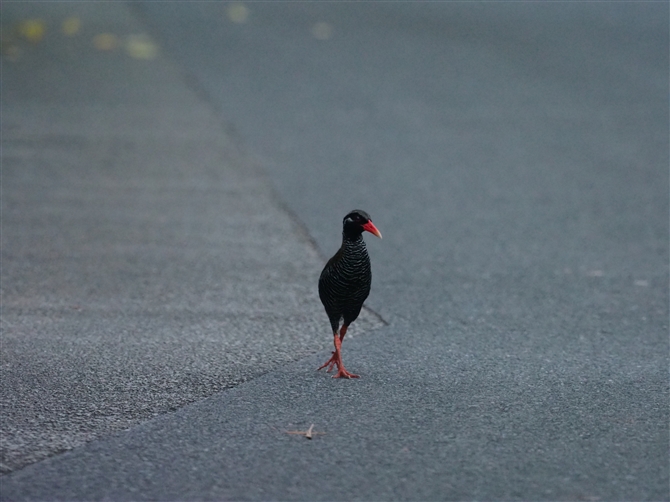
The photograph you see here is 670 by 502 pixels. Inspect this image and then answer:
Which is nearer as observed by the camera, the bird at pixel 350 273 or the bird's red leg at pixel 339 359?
the bird at pixel 350 273

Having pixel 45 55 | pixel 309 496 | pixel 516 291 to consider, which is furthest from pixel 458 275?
pixel 45 55

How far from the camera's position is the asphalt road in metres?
3.84

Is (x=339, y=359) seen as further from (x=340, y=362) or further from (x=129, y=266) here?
(x=129, y=266)

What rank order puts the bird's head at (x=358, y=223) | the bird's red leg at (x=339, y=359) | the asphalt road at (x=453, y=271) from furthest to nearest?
the bird's red leg at (x=339, y=359) < the bird's head at (x=358, y=223) < the asphalt road at (x=453, y=271)

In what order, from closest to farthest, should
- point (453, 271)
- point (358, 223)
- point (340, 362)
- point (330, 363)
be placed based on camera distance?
point (358, 223), point (340, 362), point (330, 363), point (453, 271)

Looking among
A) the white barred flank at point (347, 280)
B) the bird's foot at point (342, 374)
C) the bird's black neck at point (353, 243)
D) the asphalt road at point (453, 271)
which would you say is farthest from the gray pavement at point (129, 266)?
the bird's black neck at point (353, 243)

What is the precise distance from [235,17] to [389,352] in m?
16.7

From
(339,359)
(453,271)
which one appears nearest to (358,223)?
(339,359)

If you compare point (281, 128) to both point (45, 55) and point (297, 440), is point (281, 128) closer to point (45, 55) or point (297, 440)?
point (45, 55)

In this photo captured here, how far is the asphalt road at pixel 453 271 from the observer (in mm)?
3842

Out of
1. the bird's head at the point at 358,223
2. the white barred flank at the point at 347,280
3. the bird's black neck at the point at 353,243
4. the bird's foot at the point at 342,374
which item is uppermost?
the bird's head at the point at 358,223

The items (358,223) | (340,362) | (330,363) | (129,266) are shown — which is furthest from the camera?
(129,266)

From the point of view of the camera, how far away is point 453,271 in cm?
743

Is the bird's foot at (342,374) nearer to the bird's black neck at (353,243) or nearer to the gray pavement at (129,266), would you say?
the gray pavement at (129,266)
